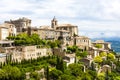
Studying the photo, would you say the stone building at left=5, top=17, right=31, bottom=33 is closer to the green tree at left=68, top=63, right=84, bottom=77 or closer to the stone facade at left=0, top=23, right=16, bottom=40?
the stone facade at left=0, top=23, right=16, bottom=40

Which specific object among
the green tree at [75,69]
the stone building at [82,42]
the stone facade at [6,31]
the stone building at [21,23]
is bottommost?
the green tree at [75,69]

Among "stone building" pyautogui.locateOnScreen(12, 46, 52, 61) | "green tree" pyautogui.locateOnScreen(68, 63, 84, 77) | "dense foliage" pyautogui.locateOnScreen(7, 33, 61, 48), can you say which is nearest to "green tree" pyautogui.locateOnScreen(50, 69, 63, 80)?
"green tree" pyautogui.locateOnScreen(68, 63, 84, 77)

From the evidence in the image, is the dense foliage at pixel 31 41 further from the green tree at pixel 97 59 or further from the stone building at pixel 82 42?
the stone building at pixel 82 42

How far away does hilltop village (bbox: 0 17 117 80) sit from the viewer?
52.2m

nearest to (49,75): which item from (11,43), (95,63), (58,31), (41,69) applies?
(41,69)

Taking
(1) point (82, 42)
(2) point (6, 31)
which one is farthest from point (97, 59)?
(2) point (6, 31)

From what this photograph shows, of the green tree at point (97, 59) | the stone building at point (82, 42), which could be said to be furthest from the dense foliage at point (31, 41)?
the stone building at point (82, 42)

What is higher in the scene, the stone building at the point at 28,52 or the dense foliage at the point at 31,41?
the dense foliage at the point at 31,41

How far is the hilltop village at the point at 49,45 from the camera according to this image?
171 ft

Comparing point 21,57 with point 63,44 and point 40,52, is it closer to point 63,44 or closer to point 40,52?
point 40,52

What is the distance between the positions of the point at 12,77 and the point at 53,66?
30.9 feet

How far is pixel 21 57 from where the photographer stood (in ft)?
168

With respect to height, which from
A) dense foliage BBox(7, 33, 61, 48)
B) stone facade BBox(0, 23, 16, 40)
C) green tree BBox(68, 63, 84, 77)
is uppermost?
stone facade BBox(0, 23, 16, 40)

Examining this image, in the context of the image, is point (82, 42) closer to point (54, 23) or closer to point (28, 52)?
point (54, 23)
